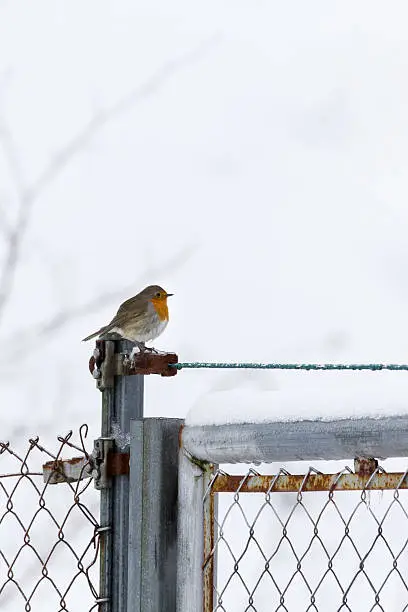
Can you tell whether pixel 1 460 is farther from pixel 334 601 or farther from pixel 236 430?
pixel 236 430

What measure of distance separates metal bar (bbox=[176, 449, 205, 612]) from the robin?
93 cm

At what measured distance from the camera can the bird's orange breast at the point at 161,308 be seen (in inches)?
110

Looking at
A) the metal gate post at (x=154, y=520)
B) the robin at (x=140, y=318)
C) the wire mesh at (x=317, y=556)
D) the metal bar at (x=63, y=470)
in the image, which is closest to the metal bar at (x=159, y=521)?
the metal gate post at (x=154, y=520)

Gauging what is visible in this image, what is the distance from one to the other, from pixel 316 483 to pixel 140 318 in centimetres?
125

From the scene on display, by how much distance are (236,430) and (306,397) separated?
108mm

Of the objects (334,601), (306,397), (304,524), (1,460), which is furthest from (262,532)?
(306,397)

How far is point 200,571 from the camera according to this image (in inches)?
62.7

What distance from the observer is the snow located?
1402 millimetres

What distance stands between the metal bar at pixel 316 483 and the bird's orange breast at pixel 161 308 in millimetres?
1223

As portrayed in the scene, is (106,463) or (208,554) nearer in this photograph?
(208,554)

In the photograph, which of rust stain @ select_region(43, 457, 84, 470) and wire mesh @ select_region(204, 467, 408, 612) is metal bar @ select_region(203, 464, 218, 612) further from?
wire mesh @ select_region(204, 467, 408, 612)

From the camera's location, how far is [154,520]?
1615 mm

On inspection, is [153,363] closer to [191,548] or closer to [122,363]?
[122,363]

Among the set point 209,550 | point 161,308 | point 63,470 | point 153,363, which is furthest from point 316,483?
point 161,308
